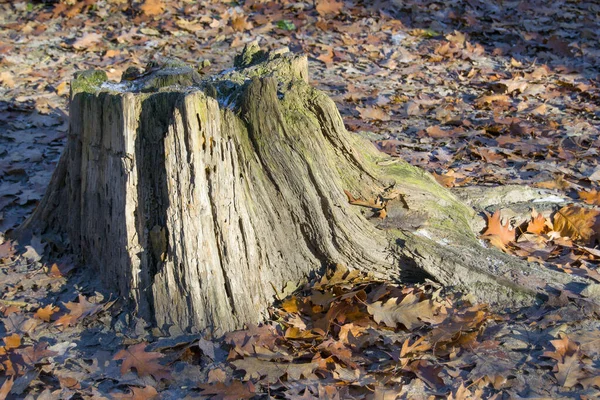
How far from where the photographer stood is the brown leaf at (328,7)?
30.9ft

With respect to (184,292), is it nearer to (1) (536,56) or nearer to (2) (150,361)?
(2) (150,361)

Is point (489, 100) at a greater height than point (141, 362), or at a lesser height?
greater

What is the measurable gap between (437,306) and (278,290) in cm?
94

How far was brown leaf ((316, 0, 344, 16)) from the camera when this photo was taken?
9.41 metres

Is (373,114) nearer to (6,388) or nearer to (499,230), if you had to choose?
(499,230)

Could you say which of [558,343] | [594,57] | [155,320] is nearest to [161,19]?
[594,57]

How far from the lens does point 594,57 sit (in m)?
8.44

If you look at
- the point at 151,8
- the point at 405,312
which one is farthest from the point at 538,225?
the point at 151,8

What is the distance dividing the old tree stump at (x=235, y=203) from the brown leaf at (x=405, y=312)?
0.29 m

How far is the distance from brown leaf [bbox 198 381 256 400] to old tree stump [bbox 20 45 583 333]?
0.44 metres

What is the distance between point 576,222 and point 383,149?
1866 millimetres

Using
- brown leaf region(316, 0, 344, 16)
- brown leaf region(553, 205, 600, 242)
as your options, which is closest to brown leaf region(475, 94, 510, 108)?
brown leaf region(553, 205, 600, 242)

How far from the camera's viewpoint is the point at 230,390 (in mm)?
3189

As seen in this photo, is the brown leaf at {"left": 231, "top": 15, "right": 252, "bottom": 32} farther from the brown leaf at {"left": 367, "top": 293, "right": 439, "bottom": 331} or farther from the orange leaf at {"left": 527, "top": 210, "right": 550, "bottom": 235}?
the brown leaf at {"left": 367, "top": 293, "right": 439, "bottom": 331}
